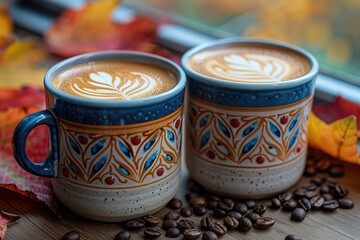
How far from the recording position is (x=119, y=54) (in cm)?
74

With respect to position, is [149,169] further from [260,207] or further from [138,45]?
[138,45]

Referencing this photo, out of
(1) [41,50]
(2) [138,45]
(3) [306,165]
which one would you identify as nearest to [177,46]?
(2) [138,45]

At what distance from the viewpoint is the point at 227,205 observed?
696 millimetres

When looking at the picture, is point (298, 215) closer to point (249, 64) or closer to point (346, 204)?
point (346, 204)

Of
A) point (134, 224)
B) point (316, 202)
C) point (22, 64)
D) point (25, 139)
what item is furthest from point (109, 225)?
point (22, 64)

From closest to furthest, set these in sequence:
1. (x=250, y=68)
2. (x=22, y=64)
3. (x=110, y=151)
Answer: (x=110, y=151), (x=250, y=68), (x=22, y=64)

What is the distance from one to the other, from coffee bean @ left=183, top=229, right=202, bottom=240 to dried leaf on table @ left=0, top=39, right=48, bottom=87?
0.45 metres

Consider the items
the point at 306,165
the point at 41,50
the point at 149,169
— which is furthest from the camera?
the point at 41,50

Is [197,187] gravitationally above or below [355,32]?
below

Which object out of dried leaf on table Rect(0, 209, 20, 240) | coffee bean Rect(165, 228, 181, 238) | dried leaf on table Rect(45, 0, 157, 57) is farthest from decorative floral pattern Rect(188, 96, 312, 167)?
dried leaf on table Rect(45, 0, 157, 57)

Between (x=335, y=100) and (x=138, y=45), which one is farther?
(x=138, y=45)

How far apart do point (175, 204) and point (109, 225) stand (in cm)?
9

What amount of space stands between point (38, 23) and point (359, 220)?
0.79 m

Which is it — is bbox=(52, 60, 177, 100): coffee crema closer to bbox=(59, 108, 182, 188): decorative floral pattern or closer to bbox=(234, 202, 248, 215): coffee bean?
bbox=(59, 108, 182, 188): decorative floral pattern
